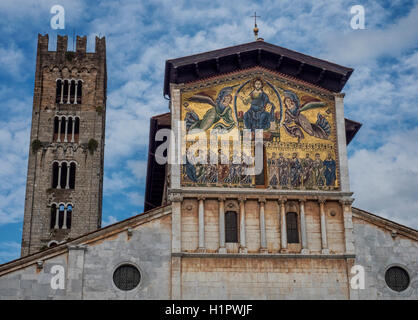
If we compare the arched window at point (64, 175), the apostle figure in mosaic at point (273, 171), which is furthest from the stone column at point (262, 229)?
the arched window at point (64, 175)

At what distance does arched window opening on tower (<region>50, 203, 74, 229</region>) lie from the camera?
5634 centimetres

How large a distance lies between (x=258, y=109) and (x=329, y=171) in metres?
4.57

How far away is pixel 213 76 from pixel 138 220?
8361 mm

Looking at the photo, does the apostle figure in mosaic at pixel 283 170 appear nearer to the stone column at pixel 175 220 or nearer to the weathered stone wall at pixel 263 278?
the weathered stone wall at pixel 263 278

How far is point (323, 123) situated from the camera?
3334 centimetres

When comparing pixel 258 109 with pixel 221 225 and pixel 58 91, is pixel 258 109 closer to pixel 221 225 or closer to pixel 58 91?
pixel 221 225

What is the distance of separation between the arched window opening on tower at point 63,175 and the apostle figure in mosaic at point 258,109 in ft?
92.4

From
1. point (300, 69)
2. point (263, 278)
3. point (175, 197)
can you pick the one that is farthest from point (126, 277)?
point (300, 69)

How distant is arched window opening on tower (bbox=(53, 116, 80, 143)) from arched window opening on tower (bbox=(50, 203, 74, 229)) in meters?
5.94

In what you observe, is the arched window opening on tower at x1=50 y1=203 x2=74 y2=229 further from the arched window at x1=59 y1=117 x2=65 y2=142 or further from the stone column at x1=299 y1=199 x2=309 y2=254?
the stone column at x1=299 y1=199 x2=309 y2=254

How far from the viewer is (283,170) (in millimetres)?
32031

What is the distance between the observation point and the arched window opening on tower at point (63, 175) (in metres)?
57.6

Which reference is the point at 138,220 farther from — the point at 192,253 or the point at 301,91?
the point at 301,91
